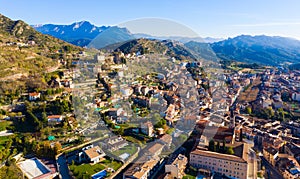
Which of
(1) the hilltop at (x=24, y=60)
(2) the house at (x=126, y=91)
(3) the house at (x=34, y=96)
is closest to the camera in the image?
(3) the house at (x=34, y=96)

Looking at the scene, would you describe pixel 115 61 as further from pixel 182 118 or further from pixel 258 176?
pixel 258 176

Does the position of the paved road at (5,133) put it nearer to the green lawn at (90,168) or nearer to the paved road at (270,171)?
the green lawn at (90,168)

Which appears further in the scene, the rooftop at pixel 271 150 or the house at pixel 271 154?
the rooftop at pixel 271 150

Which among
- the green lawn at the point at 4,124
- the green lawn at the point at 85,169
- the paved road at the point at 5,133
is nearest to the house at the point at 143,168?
the green lawn at the point at 85,169

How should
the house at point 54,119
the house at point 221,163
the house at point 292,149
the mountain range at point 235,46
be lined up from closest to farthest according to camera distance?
the house at point 221,163 < the house at point 292,149 < the house at point 54,119 < the mountain range at point 235,46

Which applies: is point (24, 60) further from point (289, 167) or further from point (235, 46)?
point (235, 46)

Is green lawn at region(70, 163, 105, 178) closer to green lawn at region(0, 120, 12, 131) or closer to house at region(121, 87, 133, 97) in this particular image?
green lawn at region(0, 120, 12, 131)

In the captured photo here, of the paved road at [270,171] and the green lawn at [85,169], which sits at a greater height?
the green lawn at [85,169]
